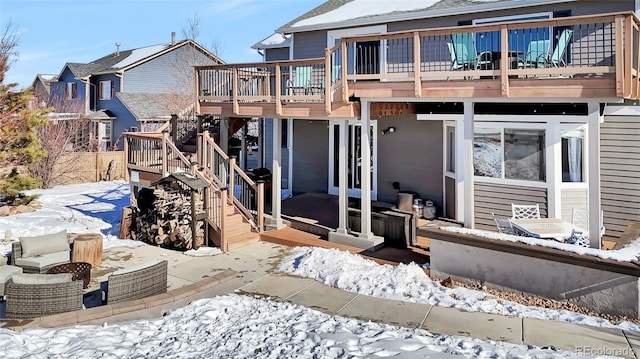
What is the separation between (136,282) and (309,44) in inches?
360

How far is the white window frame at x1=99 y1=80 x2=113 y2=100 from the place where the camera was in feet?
99.8

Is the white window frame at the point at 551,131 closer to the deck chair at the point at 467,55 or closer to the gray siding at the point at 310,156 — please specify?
the deck chair at the point at 467,55

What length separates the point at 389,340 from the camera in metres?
5.25

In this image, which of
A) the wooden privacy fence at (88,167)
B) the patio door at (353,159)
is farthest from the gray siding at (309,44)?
the wooden privacy fence at (88,167)

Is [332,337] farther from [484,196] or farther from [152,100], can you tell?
[152,100]

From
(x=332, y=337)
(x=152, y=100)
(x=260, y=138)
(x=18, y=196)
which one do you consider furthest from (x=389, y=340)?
(x=152, y=100)

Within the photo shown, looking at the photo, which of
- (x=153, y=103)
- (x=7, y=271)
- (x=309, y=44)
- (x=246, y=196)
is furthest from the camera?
(x=153, y=103)

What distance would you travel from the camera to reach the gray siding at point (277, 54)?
14.7m

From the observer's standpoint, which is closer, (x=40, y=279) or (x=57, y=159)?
(x=40, y=279)

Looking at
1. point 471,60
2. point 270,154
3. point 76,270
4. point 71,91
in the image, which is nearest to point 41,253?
point 76,270

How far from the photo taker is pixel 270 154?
15172mm

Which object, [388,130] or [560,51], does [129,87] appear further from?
[560,51]

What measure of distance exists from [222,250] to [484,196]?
589 cm

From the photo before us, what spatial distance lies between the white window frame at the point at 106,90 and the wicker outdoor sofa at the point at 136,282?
27.0m
